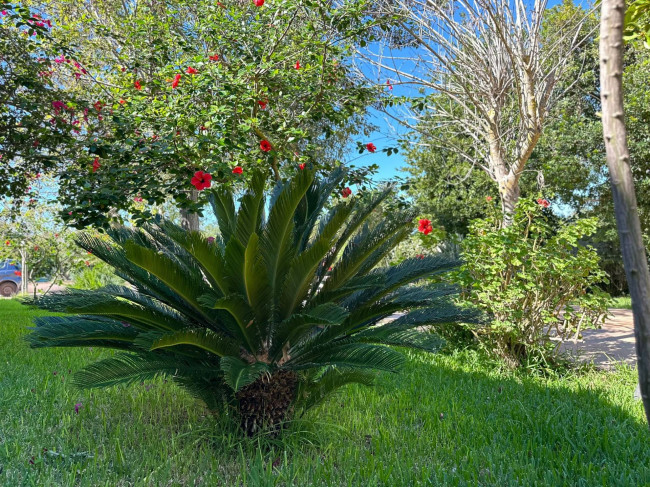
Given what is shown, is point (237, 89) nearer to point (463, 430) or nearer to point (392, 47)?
point (392, 47)

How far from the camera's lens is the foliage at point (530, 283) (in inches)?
204

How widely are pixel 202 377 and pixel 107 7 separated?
28.8 feet

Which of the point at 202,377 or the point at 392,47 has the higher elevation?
the point at 392,47

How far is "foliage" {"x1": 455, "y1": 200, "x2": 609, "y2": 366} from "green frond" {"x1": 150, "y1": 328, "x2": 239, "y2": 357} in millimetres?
3234

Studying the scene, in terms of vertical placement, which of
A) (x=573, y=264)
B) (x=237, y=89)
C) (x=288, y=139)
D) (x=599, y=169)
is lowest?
(x=573, y=264)

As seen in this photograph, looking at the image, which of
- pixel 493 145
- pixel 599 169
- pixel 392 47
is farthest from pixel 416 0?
pixel 599 169

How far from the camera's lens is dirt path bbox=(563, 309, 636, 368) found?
618 centimetres

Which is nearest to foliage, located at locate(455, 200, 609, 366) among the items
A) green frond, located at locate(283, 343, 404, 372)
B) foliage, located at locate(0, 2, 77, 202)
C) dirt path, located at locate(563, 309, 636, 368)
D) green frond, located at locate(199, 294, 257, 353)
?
dirt path, located at locate(563, 309, 636, 368)

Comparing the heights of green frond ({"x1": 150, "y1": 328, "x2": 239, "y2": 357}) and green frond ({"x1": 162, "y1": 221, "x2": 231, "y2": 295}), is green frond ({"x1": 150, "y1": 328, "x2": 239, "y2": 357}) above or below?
below

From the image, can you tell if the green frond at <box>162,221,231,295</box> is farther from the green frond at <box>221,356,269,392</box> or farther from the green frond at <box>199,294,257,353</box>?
the green frond at <box>221,356,269,392</box>

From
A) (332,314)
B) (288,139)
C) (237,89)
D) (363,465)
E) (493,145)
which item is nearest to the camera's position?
(332,314)

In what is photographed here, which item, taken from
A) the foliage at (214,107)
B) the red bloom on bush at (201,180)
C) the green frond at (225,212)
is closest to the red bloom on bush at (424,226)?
the foliage at (214,107)

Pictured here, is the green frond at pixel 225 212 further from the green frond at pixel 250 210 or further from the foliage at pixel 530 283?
the foliage at pixel 530 283

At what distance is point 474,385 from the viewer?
448cm
